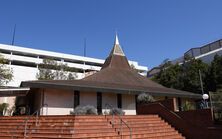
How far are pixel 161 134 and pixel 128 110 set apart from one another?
23.2 ft

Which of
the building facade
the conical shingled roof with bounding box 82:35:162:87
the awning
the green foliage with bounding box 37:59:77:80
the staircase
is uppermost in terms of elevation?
the building facade

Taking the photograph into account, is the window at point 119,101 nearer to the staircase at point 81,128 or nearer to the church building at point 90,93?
the church building at point 90,93

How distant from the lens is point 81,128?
30.9 ft

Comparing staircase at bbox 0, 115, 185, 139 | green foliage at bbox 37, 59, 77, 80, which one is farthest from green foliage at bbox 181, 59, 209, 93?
staircase at bbox 0, 115, 185, 139

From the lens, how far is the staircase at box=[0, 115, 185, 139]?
368 inches

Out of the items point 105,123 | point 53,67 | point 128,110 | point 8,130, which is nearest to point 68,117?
point 105,123

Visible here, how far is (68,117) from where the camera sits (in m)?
10.2

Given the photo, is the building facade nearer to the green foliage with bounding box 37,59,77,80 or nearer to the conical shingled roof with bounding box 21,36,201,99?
the green foliage with bounding box 37,59,77,80

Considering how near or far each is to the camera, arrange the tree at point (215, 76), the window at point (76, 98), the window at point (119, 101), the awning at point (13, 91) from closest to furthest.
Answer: the window at point (76, 98)
the awning at point (13, 91)
the window at point (119, 101)
the tree at point (215, 76)

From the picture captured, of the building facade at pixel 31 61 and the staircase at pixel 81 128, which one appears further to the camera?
the building facade at pixel 31 61

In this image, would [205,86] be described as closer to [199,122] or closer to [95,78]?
[95,78]

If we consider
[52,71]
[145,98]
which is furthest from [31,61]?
[145,98]

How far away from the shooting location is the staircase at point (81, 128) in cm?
934

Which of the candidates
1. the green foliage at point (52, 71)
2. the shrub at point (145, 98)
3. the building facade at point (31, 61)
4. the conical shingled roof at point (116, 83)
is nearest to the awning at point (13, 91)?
the conical shingled roof at point (116, 83)
